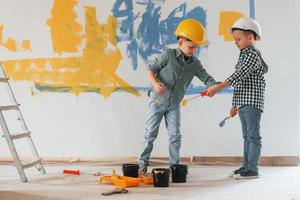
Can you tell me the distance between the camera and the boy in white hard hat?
3.10m

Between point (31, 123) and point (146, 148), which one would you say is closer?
point (146, 148)

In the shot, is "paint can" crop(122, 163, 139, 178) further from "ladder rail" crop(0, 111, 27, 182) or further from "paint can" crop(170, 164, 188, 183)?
"ladder rail" crop(0, 111, 27, 182)

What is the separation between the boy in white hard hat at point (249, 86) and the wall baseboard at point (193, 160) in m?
0.60

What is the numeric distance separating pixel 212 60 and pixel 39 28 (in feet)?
4.77

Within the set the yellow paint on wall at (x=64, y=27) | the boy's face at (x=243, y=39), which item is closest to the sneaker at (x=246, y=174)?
the boy's face at (x=243, y=39)

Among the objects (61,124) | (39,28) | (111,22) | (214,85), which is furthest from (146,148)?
(39,28)

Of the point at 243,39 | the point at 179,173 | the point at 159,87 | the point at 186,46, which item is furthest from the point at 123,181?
the point at 243,39

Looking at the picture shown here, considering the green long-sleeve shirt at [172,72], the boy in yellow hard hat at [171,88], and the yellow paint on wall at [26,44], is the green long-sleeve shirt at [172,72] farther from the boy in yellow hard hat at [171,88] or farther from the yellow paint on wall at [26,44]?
the yellow paint on wall at [26,44]

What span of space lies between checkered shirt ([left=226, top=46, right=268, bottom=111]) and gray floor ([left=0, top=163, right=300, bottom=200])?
0.55 m

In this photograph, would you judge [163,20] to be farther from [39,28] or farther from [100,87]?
[39,28]

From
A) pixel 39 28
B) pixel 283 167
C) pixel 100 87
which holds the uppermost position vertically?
pixel 39 28

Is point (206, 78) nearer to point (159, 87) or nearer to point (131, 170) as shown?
point (159, 87)

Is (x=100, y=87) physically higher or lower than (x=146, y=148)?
higher

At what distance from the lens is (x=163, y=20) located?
3.79 meters
